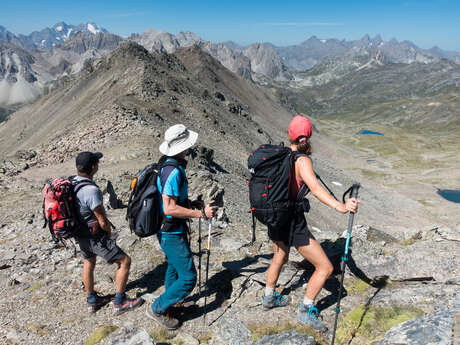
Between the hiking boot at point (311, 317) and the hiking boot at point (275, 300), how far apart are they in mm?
631

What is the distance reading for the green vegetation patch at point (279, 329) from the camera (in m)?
5.89

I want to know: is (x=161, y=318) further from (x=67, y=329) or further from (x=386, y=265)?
(x=386, y=265)

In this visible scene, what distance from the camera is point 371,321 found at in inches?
240

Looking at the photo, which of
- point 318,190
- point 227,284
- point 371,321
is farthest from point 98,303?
point 371,321

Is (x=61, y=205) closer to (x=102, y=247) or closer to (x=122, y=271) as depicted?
(x=102, y=247)

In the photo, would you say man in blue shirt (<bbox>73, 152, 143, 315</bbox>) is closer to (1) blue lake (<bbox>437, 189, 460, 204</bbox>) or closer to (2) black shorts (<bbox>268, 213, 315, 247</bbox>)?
(2) black shorts (<bbox>268, 213, 315, 247</bbox>)

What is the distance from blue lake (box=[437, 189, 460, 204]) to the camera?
6699 cm

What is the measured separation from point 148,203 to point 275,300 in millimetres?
3449

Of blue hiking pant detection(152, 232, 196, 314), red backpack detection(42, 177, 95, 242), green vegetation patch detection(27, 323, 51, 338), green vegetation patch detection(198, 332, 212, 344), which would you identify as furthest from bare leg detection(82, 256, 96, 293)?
green vegetation patch detection(198, 332, 212, 344)

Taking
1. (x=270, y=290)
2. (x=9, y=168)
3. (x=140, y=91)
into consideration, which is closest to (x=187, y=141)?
(x=270, y=290)

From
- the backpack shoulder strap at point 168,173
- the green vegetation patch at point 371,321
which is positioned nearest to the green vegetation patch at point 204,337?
the green vegetation patch at point 371,321

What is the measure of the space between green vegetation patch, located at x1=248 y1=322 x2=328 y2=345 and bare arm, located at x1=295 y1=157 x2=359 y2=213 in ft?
8.26

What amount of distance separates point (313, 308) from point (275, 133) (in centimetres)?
6795

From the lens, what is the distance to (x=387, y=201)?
5403cm
